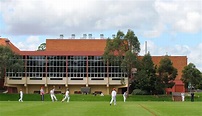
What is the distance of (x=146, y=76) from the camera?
97.8 metres

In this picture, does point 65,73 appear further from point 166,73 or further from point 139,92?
point 166,73

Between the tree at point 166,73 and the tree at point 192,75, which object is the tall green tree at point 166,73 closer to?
the tree at point 166,73

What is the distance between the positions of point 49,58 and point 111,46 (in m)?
25.3

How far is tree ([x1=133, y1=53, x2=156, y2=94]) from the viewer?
94312mm

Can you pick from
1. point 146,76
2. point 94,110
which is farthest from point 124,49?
point 94,110

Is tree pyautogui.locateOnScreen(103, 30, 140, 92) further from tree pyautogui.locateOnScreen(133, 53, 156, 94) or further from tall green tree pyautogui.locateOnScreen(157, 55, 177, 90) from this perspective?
tall green tree pyautogui.locateOnScreen(157, 55, 177, 90)

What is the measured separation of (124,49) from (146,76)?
9.93 metres

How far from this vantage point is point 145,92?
9762 cm

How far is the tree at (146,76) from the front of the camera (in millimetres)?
94312

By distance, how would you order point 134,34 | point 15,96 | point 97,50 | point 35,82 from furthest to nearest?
point 97,50
point 35,82
point 134,34
point 15,96

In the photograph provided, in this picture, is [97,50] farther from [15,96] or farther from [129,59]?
[15,96]

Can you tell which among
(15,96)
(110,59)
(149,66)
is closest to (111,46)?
(110,59)

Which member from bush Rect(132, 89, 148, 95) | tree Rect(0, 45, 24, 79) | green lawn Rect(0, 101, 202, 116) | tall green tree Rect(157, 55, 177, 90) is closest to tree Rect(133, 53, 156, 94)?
bush Rect(132, 89, 148, 95)

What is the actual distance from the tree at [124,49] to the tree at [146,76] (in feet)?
9.62
